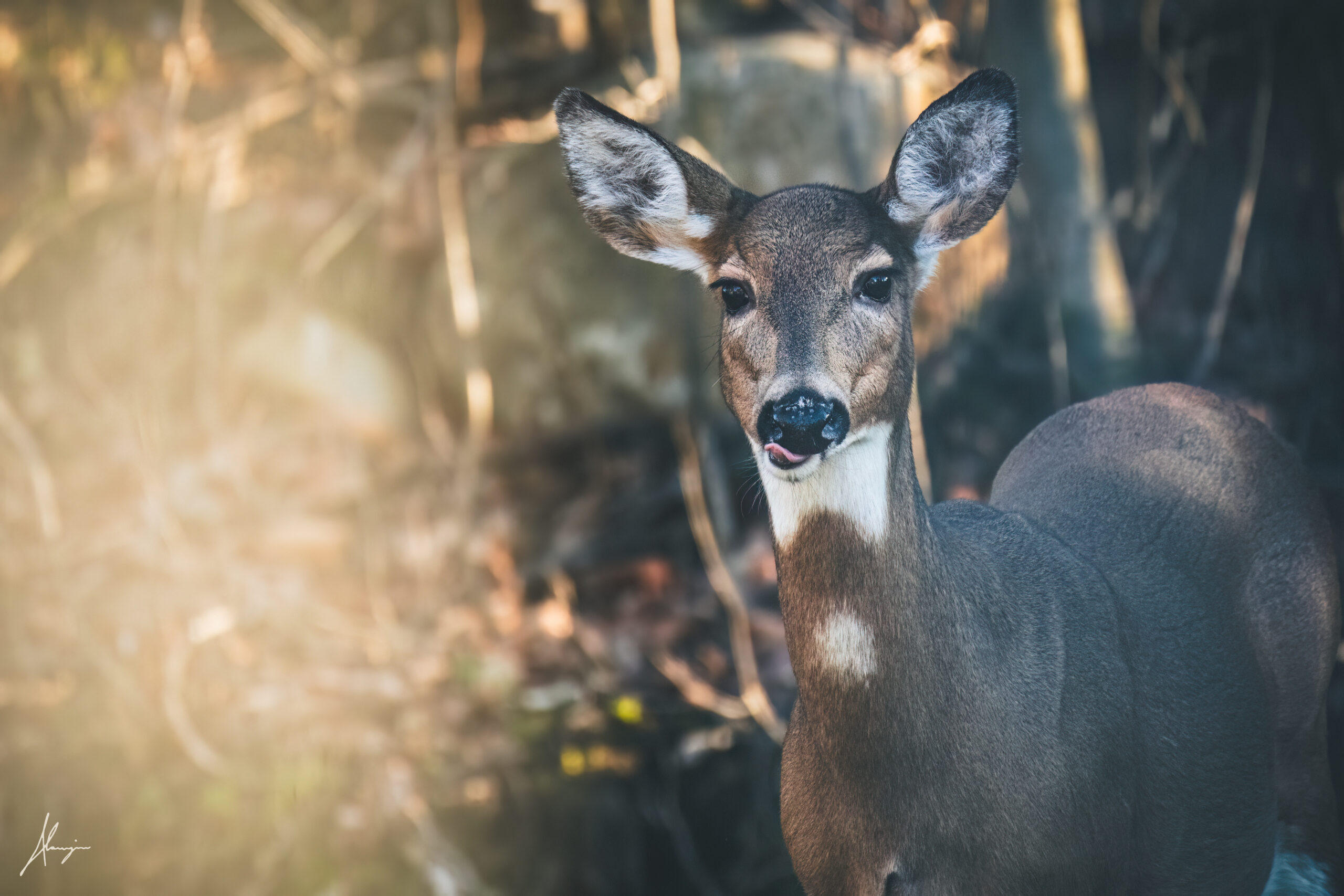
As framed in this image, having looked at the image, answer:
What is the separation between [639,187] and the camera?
238 cm

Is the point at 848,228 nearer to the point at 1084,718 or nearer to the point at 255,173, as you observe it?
the point at 1084,718

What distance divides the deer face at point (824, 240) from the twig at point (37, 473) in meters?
4.47

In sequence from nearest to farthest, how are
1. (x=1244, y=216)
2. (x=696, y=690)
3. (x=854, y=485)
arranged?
(x=854, y=485) → (x=1244, y=216) → (x=696, y=690)

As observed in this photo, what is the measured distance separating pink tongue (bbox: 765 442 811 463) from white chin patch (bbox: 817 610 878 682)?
37cm

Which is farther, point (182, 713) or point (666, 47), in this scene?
point (182, 713)

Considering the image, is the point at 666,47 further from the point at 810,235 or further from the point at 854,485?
the point at 854,485

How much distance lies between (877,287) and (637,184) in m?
0.60

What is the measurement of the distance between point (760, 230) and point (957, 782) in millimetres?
1142

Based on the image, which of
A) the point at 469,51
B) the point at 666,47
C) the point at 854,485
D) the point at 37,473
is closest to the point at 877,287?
the point at 854,485

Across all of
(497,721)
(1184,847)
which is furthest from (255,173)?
(1184,847)

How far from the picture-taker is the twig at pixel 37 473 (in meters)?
5.54

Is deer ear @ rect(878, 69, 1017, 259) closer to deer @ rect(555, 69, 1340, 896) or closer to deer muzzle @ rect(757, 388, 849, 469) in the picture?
deer @ rect(555, 69, 1340, 896)
